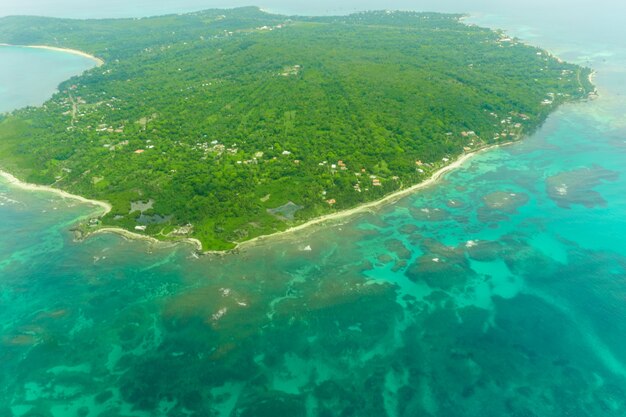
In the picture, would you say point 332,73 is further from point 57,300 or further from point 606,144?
point 57,300

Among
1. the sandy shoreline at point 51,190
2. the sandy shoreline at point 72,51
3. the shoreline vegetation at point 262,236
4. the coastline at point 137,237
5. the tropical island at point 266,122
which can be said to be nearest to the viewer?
the coastline at point 137,237

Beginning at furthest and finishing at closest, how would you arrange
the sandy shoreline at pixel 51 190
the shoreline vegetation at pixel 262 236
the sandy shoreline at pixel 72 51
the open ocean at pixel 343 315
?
the sandy shoreline at pixel 72 51, the sandy shoreline at pixel 51 190, the shoreline vegetation at pixel 262 236, the open ocean at pixel 343 315

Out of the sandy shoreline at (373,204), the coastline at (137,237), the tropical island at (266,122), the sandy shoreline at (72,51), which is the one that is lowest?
the coastline at (137,237)

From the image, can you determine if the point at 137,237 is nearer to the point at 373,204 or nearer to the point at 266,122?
the point at 373,204

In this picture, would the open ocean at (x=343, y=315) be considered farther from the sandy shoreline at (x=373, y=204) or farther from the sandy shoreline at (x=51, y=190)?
the sandy shoreline at (x=51, y=190)

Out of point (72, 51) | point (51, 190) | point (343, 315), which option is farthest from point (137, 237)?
point (72, 51)

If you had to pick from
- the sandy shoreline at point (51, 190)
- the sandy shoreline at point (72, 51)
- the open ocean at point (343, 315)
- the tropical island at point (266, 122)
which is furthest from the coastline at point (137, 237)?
the sandy shoreline at point (72, 51)

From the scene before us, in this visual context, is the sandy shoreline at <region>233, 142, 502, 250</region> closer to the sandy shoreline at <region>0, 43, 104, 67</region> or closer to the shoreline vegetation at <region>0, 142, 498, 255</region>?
the shoreline vegetation at <region>0, 142, 498, 255</region>
